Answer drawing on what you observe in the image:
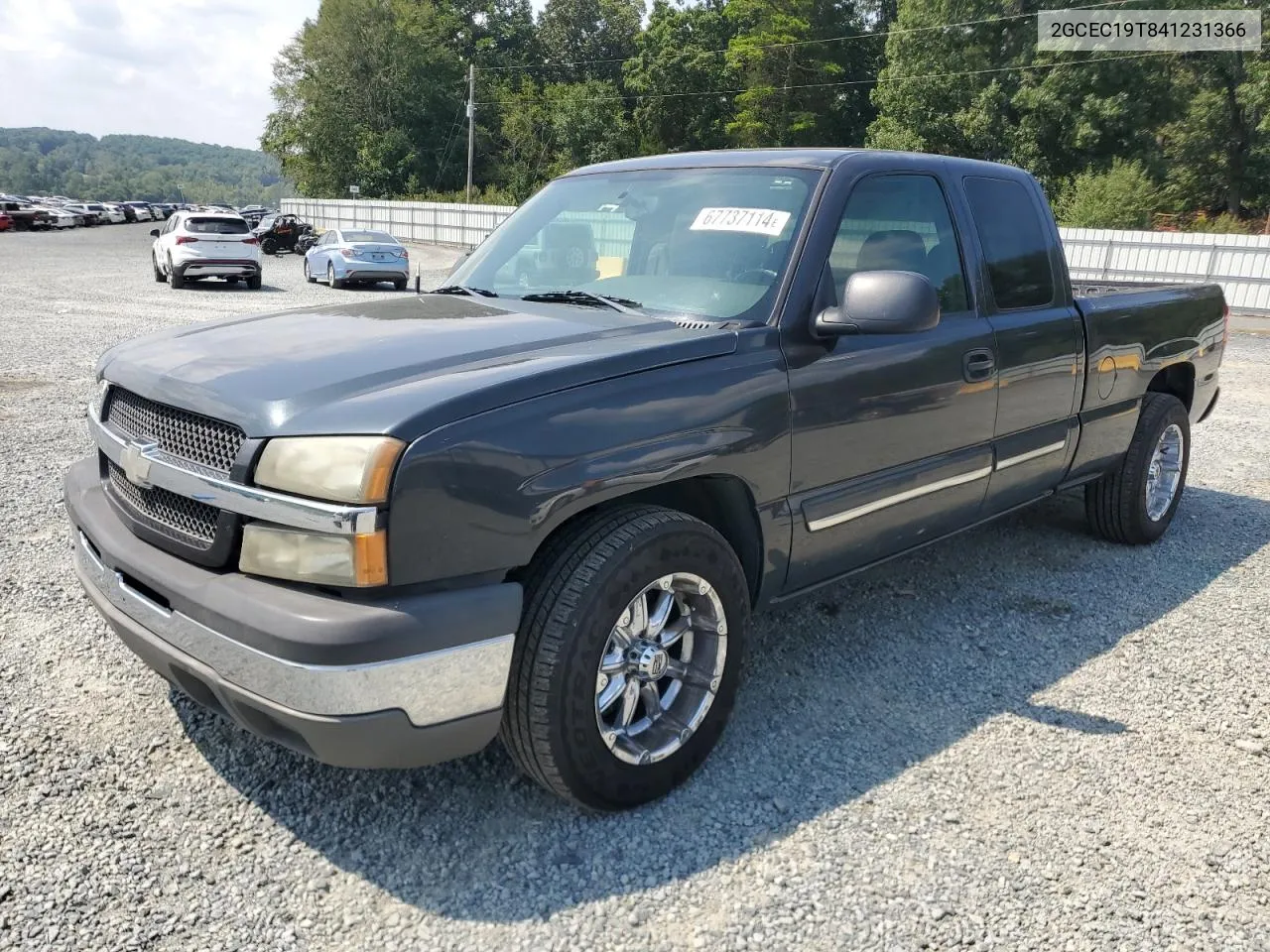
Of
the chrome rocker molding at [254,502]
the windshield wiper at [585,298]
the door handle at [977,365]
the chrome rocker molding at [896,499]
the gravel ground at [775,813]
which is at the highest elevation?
the windshield wiper at [585,298]

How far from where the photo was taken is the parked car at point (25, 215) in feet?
158

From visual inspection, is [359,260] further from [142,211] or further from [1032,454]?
[142,211]

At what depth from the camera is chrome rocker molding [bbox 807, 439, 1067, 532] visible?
129 inches

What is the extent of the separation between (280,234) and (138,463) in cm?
3509

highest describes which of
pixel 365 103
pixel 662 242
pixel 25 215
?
pixel 365 103

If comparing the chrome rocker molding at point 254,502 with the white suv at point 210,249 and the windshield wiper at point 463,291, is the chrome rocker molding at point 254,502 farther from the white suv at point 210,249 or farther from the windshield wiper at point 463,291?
the white suv at point 210,249

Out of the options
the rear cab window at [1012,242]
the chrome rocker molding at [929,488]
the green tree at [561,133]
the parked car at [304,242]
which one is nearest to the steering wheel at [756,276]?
the chrome rocker molding at [929,488]

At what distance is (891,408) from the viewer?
3381 mm

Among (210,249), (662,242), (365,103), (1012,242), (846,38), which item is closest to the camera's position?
(662,242)

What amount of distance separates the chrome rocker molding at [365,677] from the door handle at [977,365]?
2.15 metres

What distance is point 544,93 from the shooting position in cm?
7369

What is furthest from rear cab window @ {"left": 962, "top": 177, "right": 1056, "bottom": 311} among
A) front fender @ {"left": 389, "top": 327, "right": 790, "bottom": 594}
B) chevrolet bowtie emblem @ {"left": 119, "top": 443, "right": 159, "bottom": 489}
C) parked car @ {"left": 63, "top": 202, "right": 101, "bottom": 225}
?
parked car @ {"left": 63, "top": 202, "right": 101, "bottom": 225}

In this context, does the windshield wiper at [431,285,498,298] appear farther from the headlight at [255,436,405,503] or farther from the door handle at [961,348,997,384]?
the door handle at [961,348,997,384]

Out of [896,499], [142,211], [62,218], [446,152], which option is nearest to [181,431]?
[896,499]
